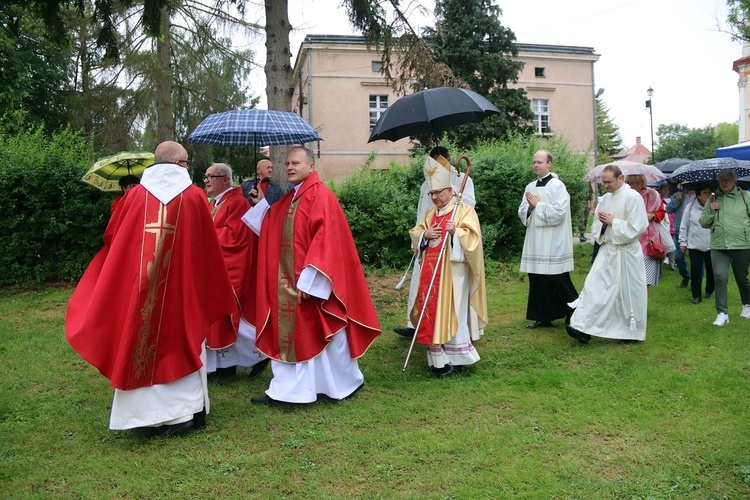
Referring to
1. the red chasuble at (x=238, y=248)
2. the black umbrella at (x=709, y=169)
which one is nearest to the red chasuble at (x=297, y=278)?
the red chasuble at (x=238, y=248)

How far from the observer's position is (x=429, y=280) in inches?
227

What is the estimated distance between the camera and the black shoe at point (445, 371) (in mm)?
5720

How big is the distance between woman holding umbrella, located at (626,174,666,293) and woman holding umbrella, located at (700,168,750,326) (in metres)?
1.01

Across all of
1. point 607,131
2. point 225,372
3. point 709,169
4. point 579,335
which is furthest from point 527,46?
point 607,131

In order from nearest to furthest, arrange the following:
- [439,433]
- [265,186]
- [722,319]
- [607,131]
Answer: [439,433], [265,186], [722,319], [607,131]

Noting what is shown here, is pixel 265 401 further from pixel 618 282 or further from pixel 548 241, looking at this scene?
pixel 618 282

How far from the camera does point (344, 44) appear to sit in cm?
3000

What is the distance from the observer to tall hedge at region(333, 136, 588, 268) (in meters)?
11.2

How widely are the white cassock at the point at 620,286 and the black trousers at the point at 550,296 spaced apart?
18.2 inches

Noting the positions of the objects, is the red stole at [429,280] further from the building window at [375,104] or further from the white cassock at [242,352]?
the building window at [375,104]

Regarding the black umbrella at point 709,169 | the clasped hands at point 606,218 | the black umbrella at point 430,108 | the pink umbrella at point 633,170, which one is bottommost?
the clasped hands at point 606,218

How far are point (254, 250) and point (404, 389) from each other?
6.48 ft

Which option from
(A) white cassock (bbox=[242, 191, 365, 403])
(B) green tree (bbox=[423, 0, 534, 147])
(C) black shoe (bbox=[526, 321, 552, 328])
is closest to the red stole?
(A) white cassock (bbox=[242, 191, 365, 403])

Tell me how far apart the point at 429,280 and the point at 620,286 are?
2.37 m
